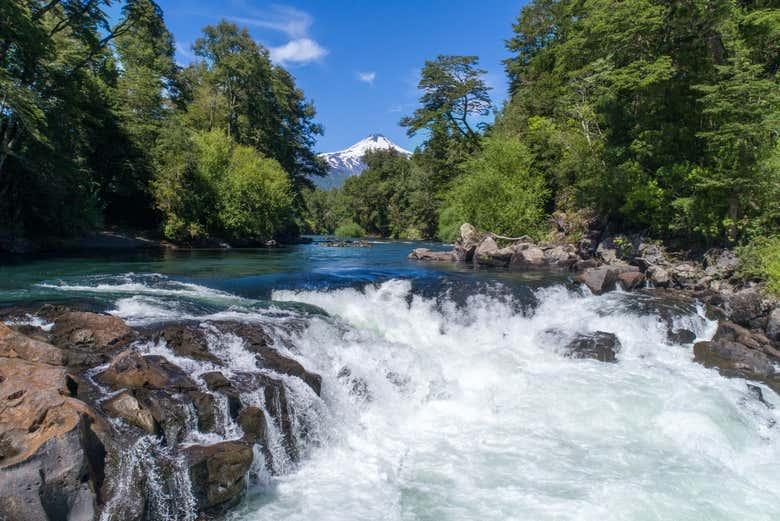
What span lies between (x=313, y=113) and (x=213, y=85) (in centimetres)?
1351

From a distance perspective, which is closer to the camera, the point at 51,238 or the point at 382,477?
the point at 382,477

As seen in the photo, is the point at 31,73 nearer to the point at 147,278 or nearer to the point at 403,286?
→ the point at 147,278

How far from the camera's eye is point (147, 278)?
13.3 meters

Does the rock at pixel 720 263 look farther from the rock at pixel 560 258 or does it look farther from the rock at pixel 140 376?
the rock at pixel 140 376

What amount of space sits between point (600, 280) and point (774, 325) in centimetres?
462

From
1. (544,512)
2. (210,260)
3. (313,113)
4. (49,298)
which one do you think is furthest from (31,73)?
(313,113)

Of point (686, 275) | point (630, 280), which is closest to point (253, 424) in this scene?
point (630, 280)

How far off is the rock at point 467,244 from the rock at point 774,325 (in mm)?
12289

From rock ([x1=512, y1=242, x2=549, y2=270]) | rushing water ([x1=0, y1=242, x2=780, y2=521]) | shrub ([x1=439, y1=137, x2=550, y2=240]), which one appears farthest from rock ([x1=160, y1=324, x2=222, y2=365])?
shrub ([x1=439, y1=137, x2=550, y2=240])

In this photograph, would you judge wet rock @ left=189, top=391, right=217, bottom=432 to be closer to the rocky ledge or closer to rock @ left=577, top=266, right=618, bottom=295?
the rocky ledge

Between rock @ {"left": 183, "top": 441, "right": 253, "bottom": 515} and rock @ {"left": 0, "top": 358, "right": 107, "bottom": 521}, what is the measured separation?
95cm

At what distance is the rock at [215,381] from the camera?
5.98m

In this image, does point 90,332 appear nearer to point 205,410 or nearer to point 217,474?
point 205,410

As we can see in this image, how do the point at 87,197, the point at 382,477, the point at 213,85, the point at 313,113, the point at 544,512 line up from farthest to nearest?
the point at 313,113 → the point at 213,85 → the point at 87,197 → the point at 382,477 → the point at 544,512
